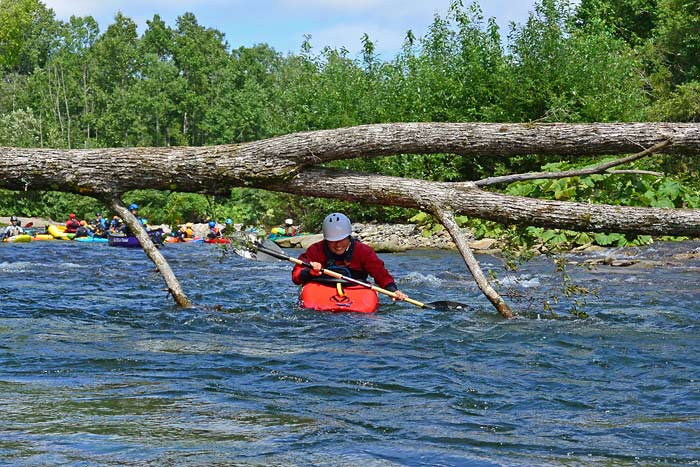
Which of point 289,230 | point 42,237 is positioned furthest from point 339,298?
point 42,237

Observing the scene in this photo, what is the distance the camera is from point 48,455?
4.45 metres

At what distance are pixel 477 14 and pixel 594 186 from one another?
A: 10946 mm

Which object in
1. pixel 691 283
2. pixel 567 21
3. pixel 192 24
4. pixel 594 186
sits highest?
pixel 192 24

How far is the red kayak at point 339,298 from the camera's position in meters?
10.5

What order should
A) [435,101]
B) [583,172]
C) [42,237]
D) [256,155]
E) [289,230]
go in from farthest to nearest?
[289,230]
[42,237]
[435,101]
[256,155]
[583,172]

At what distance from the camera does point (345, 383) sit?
21.6 feet

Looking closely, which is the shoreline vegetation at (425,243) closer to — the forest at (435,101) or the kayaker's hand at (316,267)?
the forest at (435,101)

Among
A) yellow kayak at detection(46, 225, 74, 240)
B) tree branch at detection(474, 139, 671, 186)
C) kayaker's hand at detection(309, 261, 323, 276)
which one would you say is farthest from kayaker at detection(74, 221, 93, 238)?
tree branch at detection(474, 139, 671, 186)

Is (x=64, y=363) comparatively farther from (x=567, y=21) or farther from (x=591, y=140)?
(x=567, y=21)

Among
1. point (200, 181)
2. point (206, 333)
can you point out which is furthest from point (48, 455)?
point (200, 181)

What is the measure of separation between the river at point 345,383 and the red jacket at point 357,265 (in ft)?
1.31

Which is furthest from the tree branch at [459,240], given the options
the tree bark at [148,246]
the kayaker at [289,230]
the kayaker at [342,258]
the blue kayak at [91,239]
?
the kayaker at [289,230]

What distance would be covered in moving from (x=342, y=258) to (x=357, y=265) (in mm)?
193

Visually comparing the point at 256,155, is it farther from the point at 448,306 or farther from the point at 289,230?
the point at 289,230
